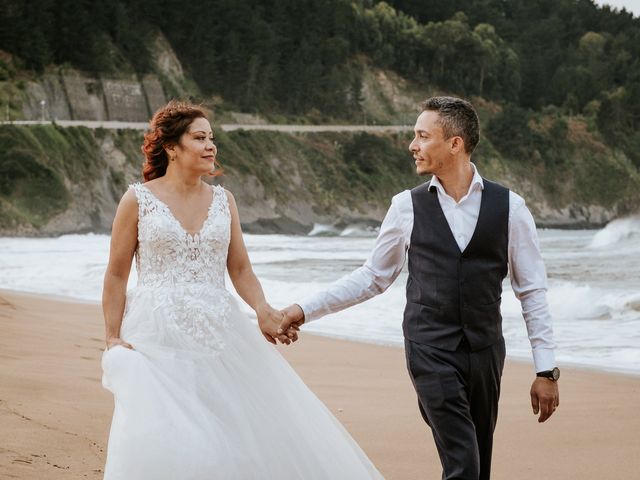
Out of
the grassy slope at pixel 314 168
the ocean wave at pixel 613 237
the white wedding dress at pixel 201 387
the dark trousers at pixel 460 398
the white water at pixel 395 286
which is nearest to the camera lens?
the dark trousers at pixel 460 398

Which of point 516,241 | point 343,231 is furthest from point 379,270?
point 343,231

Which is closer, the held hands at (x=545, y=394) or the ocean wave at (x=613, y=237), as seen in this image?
the held hands at (x=545, y=394)

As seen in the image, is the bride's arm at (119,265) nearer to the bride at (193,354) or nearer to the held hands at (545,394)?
the bride at (193,354)

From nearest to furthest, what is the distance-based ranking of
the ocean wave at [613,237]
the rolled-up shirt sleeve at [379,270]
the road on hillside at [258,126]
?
the rolled-up shirt sleeve at [379,270] → the ocean wave at [613,237] → the road on hillside at [258,126]

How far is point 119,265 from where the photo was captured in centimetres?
448

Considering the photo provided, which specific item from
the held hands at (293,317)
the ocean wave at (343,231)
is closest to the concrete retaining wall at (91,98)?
the ocean wave at (343,231)

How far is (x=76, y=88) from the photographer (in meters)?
56.7

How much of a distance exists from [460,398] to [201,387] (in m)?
1.02

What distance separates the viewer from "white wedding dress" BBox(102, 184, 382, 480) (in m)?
3.94

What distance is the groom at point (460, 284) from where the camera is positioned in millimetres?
3881

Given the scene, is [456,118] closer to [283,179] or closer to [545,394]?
[545,394]

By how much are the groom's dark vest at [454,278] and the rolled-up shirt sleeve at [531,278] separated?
0.16 ft

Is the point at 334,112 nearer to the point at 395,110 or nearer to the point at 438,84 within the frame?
the point at 395,110

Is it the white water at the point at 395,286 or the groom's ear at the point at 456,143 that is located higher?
the groom's ear at the point at 456,143
